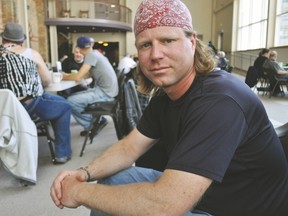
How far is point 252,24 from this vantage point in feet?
47.6

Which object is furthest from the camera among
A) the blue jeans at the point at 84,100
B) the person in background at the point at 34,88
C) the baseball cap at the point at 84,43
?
the baseball cap at the point at 84,43

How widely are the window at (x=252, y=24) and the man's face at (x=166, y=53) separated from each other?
12.7 m

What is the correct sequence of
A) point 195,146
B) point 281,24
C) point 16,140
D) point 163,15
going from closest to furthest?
point 195,146 → point 163,15 → point 16,140 → point 281,24

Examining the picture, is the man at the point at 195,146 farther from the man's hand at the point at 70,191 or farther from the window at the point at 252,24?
the window at the point at 252,24

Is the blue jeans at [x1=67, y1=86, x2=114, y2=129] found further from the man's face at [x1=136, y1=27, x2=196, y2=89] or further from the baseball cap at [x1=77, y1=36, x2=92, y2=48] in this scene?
the man's face at [x1=136, y1=27, x2=196, y2=89]

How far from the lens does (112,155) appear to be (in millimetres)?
1208

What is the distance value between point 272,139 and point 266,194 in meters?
0.16

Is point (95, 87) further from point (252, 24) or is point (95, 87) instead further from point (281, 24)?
point (252, 24)

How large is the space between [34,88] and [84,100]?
38.8 inches

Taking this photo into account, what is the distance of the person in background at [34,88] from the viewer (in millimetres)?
2406

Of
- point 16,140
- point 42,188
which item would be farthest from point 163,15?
point 42,188

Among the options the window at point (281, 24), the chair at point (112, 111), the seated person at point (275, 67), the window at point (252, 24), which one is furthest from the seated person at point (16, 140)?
the window at point (252, 24)

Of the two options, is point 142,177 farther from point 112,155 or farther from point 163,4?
point 163,4

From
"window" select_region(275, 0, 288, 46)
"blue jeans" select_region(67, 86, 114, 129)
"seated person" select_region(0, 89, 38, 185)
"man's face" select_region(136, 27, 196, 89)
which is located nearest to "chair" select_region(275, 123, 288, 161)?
"man's face" select_region(136, 27, 196, 89)
